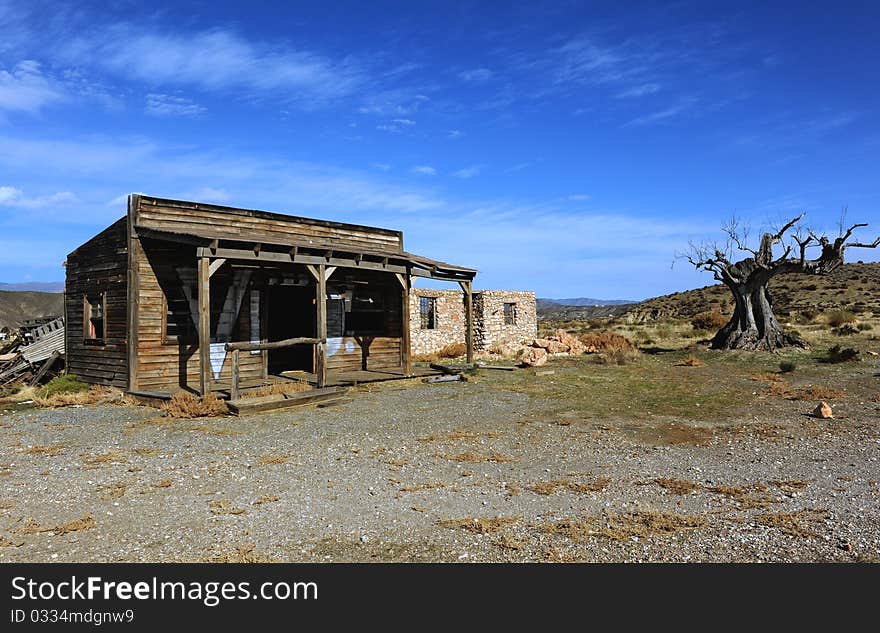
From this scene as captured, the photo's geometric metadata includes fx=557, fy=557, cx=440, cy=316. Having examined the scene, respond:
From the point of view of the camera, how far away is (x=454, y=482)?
6.33 m

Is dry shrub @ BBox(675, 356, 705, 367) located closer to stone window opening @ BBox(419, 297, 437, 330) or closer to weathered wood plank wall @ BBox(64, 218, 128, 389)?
stone window opening @ BBox(419, 297, 437, 330)

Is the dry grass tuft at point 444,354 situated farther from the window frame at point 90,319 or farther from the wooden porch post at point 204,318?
the wooden porch post at point 204,318

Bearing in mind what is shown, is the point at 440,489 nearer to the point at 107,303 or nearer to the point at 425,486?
the point at 425,486

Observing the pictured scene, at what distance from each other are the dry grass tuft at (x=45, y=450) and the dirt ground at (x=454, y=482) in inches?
2.0

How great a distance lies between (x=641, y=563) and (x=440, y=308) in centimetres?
2082

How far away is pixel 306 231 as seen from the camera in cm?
1573

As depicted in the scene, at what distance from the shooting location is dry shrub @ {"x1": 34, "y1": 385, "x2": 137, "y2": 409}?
1190 cm

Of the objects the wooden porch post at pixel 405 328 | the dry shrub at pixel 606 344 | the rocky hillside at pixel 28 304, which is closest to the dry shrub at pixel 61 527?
the wooden porch post at pixel 405 328

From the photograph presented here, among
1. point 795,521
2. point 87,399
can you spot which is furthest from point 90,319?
point 795,521

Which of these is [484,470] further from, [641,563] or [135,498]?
[135,498]

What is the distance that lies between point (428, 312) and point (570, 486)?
18984 millimetres

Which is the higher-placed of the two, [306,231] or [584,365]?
[306,231]

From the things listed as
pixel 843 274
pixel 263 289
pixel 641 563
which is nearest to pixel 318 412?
pixel 263 289

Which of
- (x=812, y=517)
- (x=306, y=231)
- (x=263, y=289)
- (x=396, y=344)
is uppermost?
(x=306, y=231)
